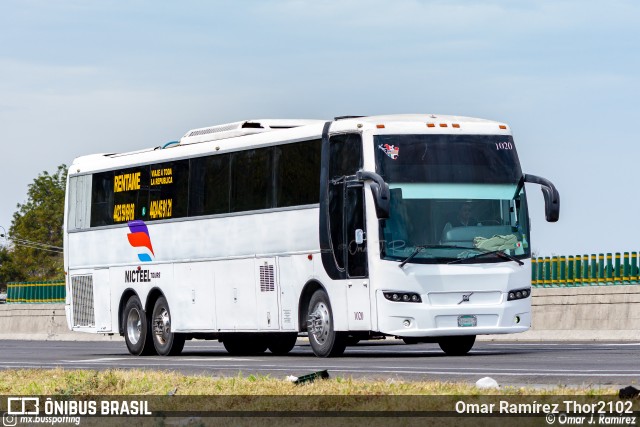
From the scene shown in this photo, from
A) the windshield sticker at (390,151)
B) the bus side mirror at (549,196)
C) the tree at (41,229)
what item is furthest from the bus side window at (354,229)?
the tree at (41,229)

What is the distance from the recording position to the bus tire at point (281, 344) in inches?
1129

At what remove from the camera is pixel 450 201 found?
23.5 meters

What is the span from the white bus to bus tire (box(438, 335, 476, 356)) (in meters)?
0.02

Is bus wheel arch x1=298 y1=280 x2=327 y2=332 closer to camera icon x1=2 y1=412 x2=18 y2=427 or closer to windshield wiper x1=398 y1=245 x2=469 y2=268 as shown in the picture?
windshield wiper x1=398 y1=245 x2=469 y2=268

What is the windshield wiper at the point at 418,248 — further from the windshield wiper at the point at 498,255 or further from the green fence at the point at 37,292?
the green fence at the point at 37,292

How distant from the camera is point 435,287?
76.3 feet

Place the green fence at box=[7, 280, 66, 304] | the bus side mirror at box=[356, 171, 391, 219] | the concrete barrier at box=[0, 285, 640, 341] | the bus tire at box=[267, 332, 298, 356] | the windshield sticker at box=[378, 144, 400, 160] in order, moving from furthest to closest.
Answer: the green fence at box=[7, 280, 66, 304], the concrete barrier at box=[0, 285, 640, 341], the bus tire at box=[267, 332, 298, 356], the windshield sticker at box=[378, 144, 400, 160], the bus side mirror at box=[356, 171, 391, 219]

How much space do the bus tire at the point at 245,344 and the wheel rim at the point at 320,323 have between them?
448 cm

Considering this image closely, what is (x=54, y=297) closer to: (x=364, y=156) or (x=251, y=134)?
(x=251, y=134)

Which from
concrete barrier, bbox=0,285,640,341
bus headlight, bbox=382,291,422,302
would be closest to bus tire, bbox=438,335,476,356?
bus headlight, bbox=382,291,422,302

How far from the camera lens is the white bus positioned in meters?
23.3

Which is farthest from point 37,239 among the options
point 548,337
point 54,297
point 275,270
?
point 275,270

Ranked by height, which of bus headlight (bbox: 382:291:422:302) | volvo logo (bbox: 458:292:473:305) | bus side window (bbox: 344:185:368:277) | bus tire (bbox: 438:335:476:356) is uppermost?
bus side window (bbox: 344:185:368:277)

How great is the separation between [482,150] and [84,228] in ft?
33.7
